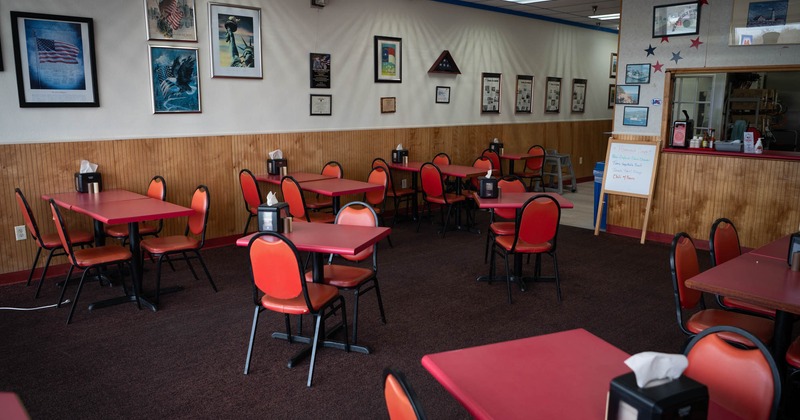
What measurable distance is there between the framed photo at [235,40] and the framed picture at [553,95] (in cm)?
573

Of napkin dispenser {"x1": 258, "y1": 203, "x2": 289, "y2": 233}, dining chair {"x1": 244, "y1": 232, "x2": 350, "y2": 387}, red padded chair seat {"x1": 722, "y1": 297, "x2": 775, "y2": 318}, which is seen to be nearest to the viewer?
dining chair {"x1": 244, "y1": 232, "x2": 350, "y2": 387}

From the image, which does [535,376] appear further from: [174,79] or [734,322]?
[174,79]

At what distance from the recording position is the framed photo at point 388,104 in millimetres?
7727

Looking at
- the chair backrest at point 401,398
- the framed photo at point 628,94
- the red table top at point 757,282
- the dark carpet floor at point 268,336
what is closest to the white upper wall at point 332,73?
the dark carpet floor at point 268,336

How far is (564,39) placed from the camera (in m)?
10.4

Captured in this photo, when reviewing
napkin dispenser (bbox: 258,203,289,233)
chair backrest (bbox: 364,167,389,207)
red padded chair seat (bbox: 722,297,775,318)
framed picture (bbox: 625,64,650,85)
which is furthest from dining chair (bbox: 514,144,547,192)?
napkin dispenser (bbox: 258,203,289,233)

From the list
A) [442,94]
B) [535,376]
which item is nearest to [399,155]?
[442,94]

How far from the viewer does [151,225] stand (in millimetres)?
5398

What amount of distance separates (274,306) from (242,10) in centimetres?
408

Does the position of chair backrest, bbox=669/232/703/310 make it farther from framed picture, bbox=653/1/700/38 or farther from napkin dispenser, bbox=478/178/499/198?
framed picture, bbox=653/1/700/38

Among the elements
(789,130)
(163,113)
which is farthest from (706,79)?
(163,113)

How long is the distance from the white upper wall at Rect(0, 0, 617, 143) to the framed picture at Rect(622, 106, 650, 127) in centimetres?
272

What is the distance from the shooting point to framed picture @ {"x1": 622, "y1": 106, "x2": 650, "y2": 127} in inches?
261

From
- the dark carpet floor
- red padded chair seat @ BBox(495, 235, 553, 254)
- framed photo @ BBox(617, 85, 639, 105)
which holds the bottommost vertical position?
the dark carpet floor
